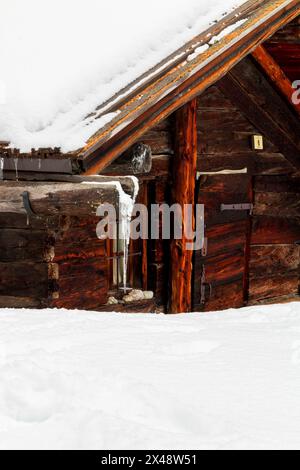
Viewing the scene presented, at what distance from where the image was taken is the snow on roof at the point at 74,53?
5.23 meters

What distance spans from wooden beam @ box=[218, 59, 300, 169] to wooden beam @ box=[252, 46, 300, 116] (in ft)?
0.33

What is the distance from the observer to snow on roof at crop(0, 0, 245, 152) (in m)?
5.23

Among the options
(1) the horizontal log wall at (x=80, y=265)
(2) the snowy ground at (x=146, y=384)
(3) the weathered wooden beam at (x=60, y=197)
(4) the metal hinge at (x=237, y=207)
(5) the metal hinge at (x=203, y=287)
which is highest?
(3) the weathered wooden beam at (x=60, y=197)

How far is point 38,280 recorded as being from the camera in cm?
573

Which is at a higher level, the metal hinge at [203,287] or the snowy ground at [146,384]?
the snowy ground at [146,384]

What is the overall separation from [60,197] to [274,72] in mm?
3760

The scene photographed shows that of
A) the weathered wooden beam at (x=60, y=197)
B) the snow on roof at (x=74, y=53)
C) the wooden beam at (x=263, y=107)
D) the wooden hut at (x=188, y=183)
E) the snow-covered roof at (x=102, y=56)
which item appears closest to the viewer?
the weathered wooden beam at (x=60, y=197)

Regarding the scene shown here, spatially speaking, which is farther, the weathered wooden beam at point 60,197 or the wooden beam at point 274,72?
the wooden beam at point 274,72

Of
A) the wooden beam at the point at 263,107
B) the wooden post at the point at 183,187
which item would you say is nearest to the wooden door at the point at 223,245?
the wooden post at the point at 183,187

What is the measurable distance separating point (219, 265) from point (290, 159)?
1.67m

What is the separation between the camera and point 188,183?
21.7 ft

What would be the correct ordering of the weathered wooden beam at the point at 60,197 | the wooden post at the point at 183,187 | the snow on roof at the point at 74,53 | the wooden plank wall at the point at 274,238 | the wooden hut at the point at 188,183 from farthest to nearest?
the wooden plank wall at the point at 274,238 → the wooden post at the point at 183,187 → the snow on roof at the point at 74,53 → the wooden hut at the point at 188,183 → the weathered wooden beam at the point at 60,197

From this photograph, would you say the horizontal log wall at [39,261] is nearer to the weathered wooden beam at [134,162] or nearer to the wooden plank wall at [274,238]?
the weathered wooden beam at [134,162]

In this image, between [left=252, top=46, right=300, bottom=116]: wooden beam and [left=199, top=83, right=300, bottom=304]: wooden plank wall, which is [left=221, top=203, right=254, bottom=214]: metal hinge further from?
[left=252, top=46, right=300, bottom=116]: wooden beam
